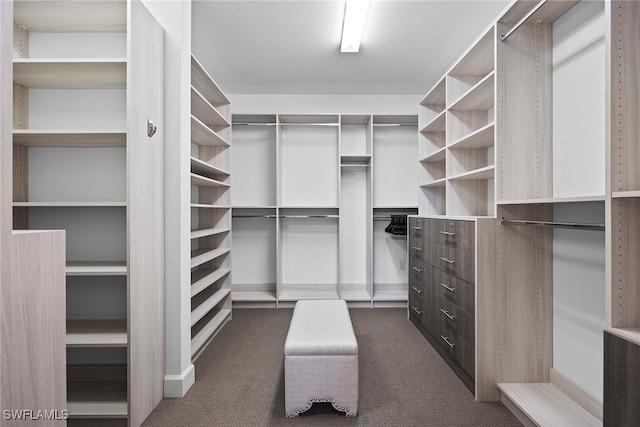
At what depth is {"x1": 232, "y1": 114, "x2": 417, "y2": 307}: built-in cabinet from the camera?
4344mm

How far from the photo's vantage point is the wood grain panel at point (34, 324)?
3.05 feet

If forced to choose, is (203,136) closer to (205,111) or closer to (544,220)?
(205,111)

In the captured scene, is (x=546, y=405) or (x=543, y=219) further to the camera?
(x=543, y=219)

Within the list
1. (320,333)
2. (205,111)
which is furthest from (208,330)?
(205,111)

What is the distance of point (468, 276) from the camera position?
2158 mm

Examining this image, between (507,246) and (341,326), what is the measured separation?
1.15m

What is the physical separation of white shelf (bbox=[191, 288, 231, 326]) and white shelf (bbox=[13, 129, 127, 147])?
4.47 ft

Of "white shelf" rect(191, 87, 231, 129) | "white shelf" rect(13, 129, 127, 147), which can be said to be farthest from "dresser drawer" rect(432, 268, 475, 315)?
"white shelf" rect(191, 87, 231, 129)

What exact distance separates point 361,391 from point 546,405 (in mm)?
1039

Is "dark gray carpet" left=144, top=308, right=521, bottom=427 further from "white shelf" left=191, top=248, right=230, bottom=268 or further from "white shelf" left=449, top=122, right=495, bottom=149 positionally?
"white shelf" left=449, top=122, right=495, bottom=149

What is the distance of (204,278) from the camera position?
2.98m

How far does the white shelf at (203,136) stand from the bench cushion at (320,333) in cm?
167

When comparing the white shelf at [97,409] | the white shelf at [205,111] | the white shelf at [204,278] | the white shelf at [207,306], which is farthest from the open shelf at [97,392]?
the white shelf at [205,111]

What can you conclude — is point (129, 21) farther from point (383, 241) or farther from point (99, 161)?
point (383, 241)
